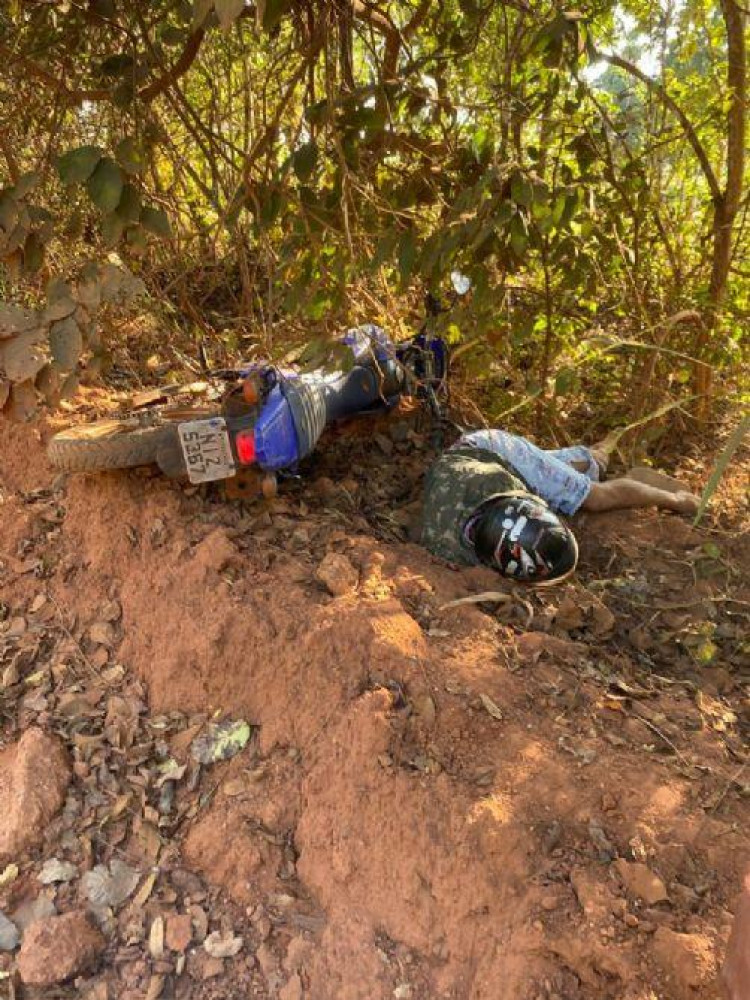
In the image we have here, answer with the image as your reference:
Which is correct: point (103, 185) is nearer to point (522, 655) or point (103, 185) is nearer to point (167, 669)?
point (167, 669)

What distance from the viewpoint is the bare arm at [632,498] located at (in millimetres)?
3197

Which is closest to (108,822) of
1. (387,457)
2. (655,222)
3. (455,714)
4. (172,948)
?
(172,948)

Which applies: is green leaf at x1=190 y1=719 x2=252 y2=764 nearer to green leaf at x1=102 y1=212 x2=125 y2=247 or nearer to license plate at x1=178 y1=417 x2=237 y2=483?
license plate at x1=178 y1=417 x2=237 y2=483

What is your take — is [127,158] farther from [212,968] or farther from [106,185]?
[212,968]

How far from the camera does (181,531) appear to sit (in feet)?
8.43

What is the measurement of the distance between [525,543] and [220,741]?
1060 millimetres

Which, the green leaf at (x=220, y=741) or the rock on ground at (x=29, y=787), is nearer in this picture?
the rock on ground at (x=29, y=787)

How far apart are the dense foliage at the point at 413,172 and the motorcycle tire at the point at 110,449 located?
0.49 meters

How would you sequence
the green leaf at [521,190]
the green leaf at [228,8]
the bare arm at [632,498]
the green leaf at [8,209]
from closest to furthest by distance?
1. the green leaf at [228,8]
2. the green leaf at [8,209]
3. the green leaf at [521,190]
4. the bare arm at [632,498]

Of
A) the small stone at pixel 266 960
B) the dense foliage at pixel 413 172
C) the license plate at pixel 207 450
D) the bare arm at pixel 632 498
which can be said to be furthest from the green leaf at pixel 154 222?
the bare arm at pixel 632 498

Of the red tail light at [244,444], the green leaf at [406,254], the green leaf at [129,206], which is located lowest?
the red tail light at [244,444]

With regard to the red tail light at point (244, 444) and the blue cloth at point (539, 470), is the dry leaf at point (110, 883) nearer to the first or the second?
the red tail light at point (244, 444)

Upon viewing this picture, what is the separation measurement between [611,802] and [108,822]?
1.13 m

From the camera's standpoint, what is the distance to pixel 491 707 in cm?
204
